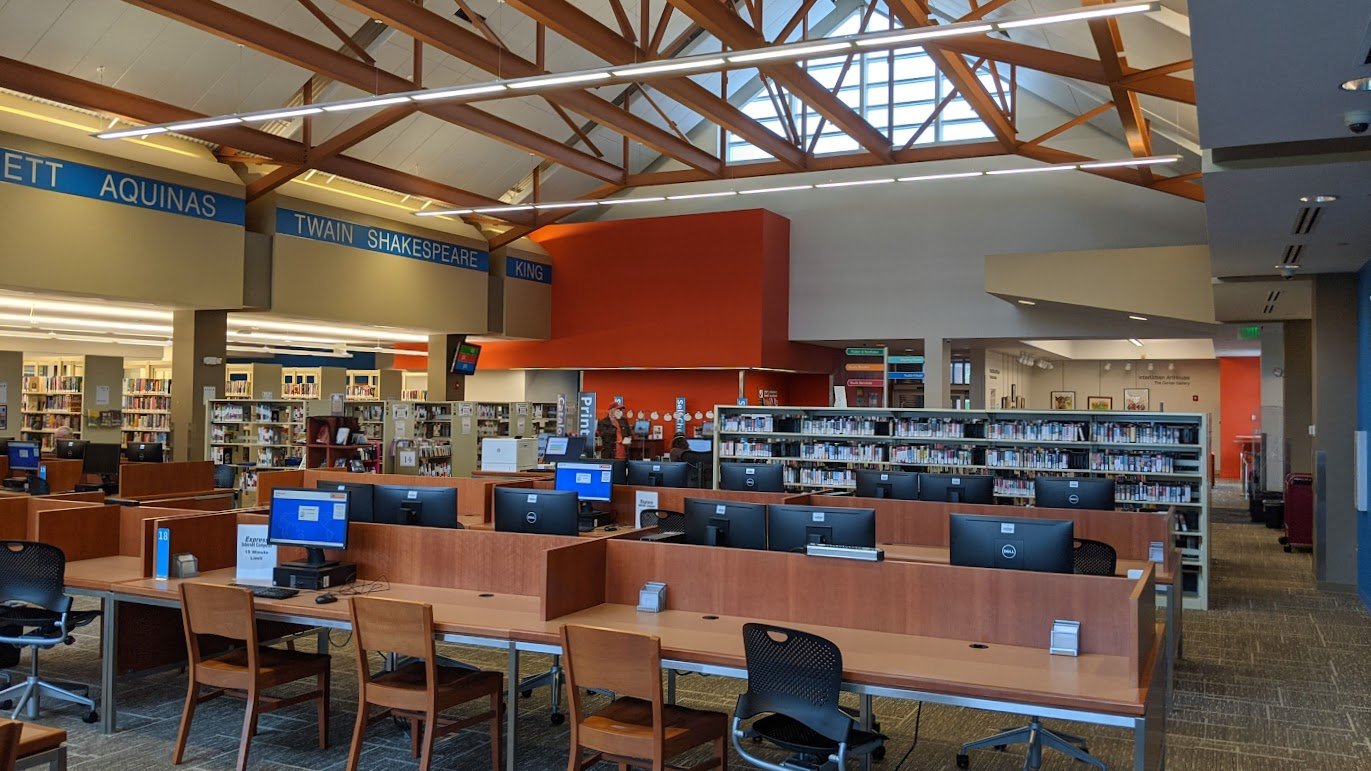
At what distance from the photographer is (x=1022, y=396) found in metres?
22.6

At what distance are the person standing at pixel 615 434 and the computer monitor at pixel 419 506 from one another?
9939 millimetres

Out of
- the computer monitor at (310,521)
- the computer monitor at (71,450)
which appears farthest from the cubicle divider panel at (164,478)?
the computer monitor at (310,521)

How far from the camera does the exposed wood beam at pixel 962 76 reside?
9133 millimetres

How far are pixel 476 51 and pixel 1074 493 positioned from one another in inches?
262

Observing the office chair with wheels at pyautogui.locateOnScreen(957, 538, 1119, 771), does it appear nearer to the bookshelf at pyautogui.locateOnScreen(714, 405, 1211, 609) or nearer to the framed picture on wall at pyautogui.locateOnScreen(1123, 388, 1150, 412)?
the bookshelf at pyautogui.locateOnScreen(714, 405, 1211, 609)

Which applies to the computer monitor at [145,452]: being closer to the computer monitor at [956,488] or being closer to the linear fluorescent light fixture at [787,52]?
the linear fluorescent light fixture at [787,52]

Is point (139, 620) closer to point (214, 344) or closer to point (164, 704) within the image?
point (164, 704)

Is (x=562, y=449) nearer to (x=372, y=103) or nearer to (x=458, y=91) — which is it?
(x=372, y=103)

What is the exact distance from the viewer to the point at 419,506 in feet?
20.8

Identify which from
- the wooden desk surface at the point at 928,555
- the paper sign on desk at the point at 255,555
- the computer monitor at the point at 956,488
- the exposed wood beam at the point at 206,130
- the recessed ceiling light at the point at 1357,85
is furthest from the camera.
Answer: the exposed wood beam at the point at 206,130

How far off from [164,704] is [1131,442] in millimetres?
8365

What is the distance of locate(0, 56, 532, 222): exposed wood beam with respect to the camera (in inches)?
389

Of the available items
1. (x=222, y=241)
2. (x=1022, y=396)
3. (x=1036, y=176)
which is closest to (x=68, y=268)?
(x=222, y=241)

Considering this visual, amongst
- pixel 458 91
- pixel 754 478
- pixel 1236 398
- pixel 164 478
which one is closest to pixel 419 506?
pixel 754 478
